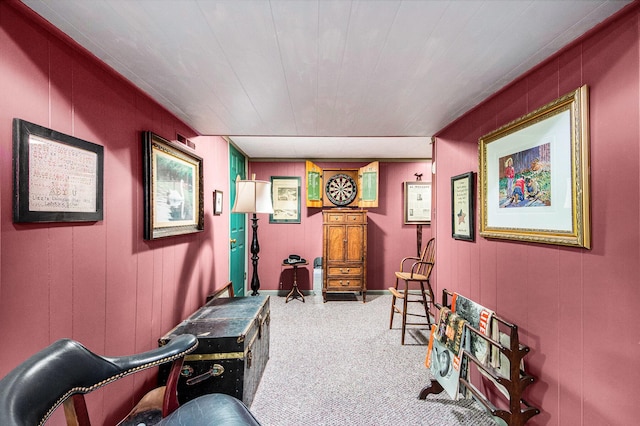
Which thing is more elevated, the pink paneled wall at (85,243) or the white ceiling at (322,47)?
the white ceiling at (322,47)

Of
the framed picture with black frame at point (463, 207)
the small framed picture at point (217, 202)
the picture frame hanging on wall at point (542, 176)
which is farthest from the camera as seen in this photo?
the small framed picture at point (217, 202)

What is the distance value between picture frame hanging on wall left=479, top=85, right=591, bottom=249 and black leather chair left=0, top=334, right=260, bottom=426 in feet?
5.59

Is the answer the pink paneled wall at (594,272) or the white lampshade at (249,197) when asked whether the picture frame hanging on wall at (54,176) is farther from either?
the pink paneled wall at (594,272)

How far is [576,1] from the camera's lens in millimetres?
939

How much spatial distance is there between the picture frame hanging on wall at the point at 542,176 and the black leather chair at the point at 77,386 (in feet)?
5.59

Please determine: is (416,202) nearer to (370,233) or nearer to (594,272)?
(370,233)

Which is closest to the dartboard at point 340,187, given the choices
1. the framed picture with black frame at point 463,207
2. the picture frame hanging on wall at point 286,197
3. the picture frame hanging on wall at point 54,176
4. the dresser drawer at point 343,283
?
the picture frame hanging on wall at point 286,197

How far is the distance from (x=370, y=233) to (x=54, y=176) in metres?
4.29

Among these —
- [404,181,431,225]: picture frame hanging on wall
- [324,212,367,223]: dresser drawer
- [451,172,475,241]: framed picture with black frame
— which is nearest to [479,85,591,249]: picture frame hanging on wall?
[451,172,475,241]: framed picture with black frame

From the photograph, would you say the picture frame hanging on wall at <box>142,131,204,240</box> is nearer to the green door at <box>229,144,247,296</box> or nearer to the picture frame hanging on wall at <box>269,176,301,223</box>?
the green door at <box>229,144,247,296</box>

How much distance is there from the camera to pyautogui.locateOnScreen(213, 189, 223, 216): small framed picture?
293 cm

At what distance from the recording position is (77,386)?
918 millimetres

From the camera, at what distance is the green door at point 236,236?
3.67 meters

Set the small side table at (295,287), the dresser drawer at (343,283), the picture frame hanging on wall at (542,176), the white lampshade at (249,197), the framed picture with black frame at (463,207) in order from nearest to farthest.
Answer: the picture frame hanging on wall at (542,176) → the framed picture with black frame at (463,207) → the white lampshade at (249,197) → the dresser drawer at (343,283) → the small side table at (295,287)
